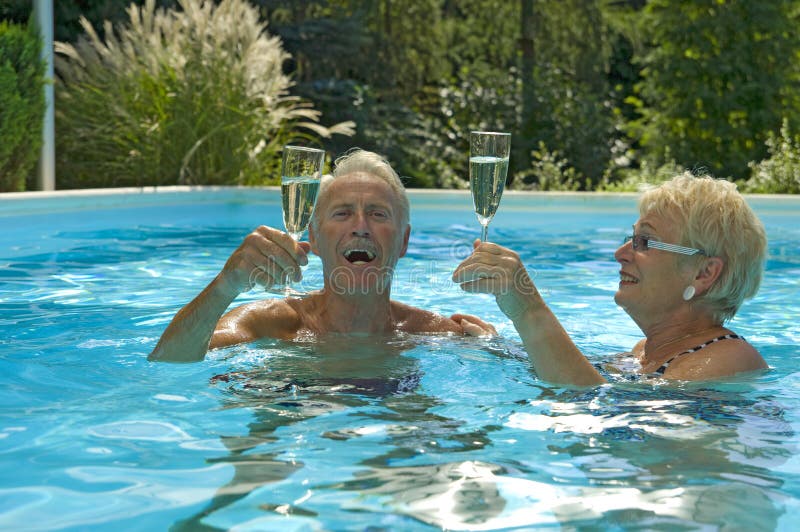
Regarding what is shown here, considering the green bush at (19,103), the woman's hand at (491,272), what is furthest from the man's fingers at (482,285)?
the green bush at (19,103)

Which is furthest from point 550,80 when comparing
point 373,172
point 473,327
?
point 373,172

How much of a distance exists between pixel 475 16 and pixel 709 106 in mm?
6001

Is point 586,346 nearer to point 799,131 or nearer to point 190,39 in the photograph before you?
point 190,39

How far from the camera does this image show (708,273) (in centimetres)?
354

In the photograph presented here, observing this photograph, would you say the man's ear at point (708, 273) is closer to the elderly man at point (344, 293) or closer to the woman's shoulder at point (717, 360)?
the woman's shoulder at point (717, 360)

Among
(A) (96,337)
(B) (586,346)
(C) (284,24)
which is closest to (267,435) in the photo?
(A) (96,337)

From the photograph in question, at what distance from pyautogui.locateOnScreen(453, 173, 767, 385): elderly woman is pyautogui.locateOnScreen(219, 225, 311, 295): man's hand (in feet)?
2.57

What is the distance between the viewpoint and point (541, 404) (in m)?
3.59

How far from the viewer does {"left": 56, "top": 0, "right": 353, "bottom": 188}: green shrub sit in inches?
472

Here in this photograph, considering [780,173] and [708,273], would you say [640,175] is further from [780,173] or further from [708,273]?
[708,273]

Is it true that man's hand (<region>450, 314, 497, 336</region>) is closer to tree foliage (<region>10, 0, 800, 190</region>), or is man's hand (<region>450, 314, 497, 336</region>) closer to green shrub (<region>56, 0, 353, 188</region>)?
green shrub (<region>56, 0, 353, 188</region>)

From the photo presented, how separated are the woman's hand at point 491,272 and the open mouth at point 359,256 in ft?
3.45

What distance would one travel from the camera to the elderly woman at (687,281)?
337 cm

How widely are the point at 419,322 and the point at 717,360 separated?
1.59m
